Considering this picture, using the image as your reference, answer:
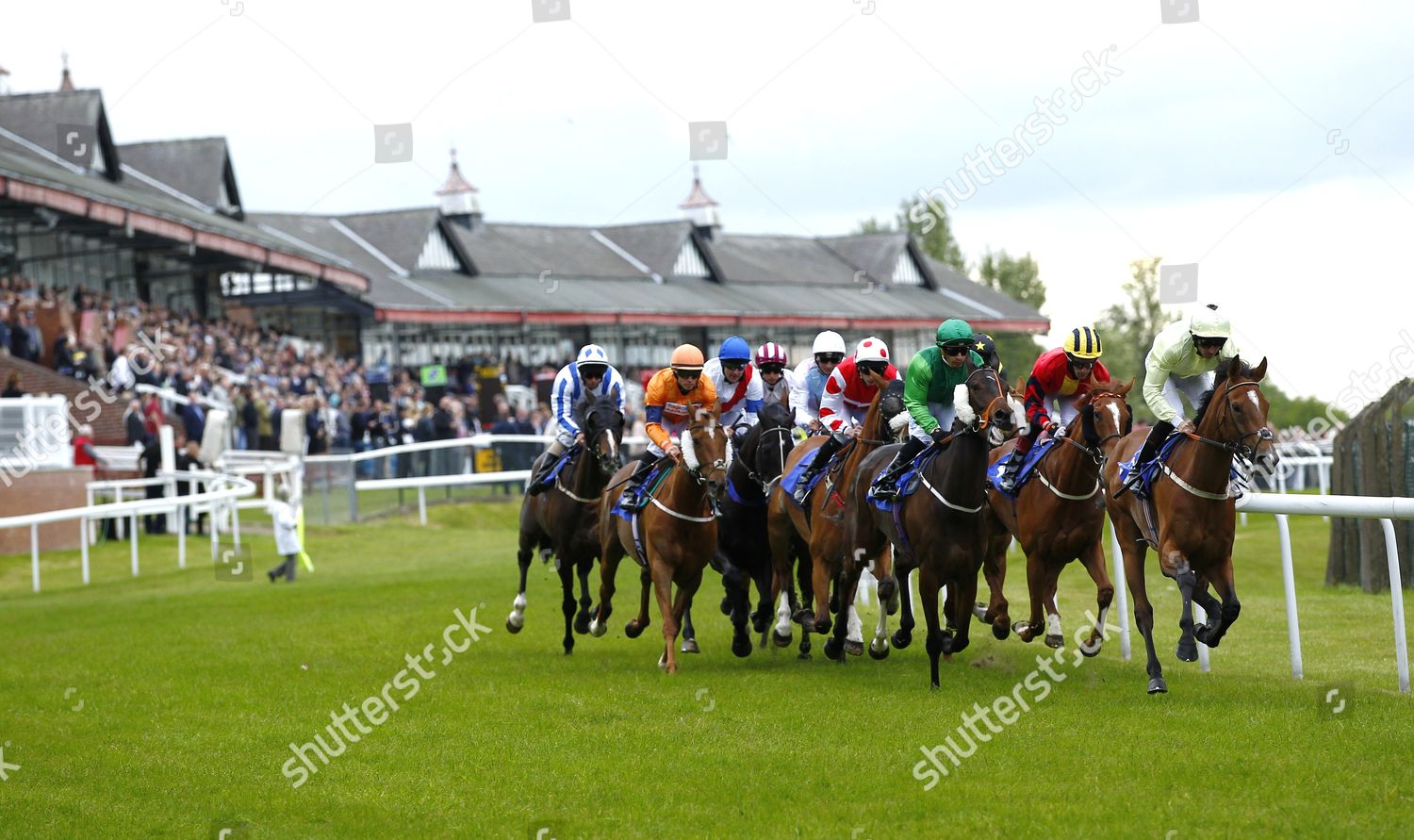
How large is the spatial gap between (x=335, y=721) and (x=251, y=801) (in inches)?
73.2

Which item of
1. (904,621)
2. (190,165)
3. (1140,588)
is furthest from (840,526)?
(190,165)

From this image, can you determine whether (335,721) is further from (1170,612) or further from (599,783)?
(1170,612)

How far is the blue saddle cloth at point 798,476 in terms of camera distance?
36.9ft

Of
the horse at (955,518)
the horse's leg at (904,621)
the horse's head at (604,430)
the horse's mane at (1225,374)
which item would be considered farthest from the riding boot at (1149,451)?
the horse's head at (604,430)

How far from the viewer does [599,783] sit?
7.46m

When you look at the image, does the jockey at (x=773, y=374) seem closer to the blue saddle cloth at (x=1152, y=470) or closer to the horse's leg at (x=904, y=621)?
the horse's leg at (x=904, y=621)

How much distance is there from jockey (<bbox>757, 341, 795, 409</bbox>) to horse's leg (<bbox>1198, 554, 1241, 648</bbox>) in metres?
3.60

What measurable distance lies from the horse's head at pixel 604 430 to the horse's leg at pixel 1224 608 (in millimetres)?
4089

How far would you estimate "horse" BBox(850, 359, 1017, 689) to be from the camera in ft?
30.8

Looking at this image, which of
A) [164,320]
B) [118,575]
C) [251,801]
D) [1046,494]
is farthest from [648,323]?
[251,801]

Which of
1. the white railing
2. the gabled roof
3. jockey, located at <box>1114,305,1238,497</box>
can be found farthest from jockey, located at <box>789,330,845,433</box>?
the gabled roof

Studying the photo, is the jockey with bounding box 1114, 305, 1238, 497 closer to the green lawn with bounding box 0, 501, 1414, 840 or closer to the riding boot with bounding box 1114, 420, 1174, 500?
the riding boot with bounding box 1114, 420, 1174, 500

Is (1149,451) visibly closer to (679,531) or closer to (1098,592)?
(1098,592)

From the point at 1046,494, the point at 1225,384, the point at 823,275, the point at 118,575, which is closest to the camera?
the point at 1225,384
